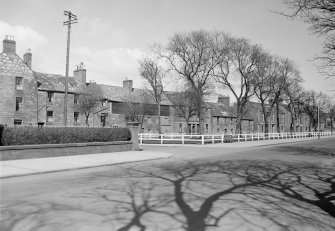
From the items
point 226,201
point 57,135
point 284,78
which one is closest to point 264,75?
point 284,78

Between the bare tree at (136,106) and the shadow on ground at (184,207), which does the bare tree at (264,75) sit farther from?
the shadow on ground at (184,207)

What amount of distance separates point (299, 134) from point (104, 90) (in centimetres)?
3622

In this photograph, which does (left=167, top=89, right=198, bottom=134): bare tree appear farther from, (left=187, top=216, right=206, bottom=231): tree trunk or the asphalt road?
(left=187, top=216, right=206, bottom=231): tree trunk

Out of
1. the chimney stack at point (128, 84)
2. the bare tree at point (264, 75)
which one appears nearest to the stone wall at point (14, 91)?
the chimney stack at point (128, 84)

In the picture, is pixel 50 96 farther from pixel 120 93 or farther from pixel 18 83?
pixel 120 93

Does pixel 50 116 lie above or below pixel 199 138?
above

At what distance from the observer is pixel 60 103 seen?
48.0 m

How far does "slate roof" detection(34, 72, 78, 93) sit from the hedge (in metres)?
27.1

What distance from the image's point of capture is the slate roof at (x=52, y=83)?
155 feet

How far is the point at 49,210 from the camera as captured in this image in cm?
646

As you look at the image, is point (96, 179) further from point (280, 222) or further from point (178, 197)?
point (280, 222)

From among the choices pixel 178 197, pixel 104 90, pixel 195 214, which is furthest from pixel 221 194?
pixel 104 90

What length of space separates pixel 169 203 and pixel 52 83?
45509mm

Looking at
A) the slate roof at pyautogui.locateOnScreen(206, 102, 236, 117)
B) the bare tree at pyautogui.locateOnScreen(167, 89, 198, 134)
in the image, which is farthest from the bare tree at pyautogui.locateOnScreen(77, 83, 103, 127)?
the slate roof at pyautogui.locateOnScreen(206, 102, 236, 117)
